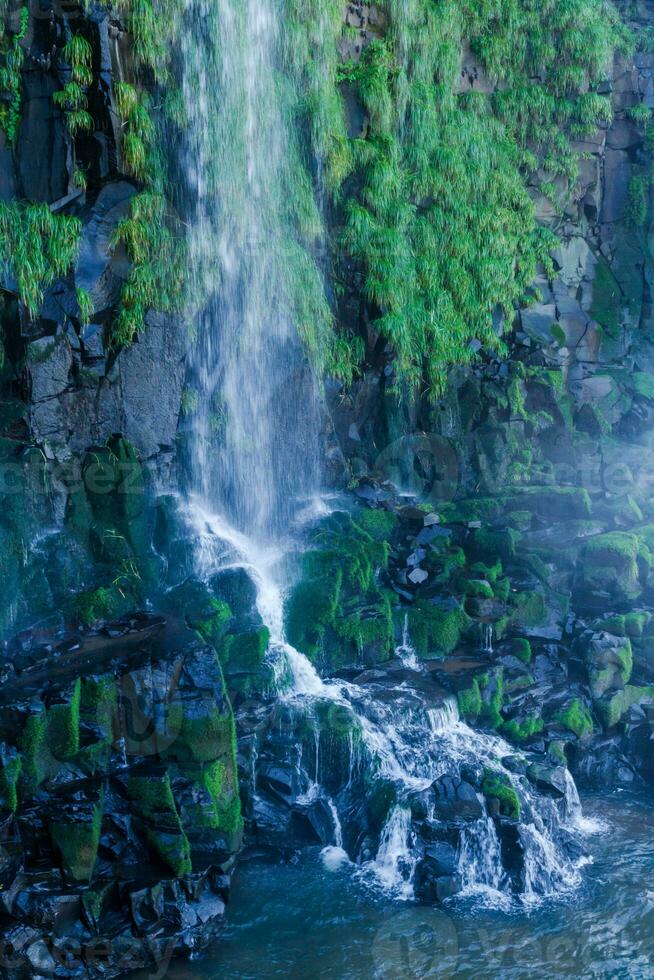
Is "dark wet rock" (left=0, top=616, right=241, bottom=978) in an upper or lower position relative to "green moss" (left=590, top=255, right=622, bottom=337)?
lower

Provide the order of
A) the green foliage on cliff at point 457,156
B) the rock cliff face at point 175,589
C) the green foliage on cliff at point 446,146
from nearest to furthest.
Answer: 1. the rock cliff face at point 175,589
2. the green foliage on cliff at point 446,146
3. the green foliage on cliff at point 457,156

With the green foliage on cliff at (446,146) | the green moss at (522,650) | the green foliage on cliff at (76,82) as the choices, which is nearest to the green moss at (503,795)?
the green moss at (522,650)

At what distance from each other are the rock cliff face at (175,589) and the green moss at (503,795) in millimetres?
40

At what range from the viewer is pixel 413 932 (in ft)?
32.1

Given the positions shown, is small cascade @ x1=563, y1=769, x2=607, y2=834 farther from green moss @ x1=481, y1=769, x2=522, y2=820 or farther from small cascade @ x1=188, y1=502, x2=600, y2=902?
green moss @ x1=481, y1=769, x2=522, y2=820

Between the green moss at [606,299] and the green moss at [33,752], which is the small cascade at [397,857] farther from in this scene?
the green moss at [606,299]

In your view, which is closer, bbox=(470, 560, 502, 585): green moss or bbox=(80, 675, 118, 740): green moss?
bbox=(80, 675, 118, 740): green moss

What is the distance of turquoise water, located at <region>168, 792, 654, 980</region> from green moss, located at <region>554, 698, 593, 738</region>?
8.26 ft

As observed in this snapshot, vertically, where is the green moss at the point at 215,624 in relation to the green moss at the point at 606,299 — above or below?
below

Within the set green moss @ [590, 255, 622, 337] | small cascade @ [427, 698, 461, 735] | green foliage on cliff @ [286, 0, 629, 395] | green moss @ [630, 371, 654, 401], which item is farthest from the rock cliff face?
green moss @ [590, 255, 622, 337]

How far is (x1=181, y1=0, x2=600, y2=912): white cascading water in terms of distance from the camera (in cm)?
1257

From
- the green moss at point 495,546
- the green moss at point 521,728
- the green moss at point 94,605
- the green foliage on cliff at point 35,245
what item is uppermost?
the green foliage on cliff at point 35,245

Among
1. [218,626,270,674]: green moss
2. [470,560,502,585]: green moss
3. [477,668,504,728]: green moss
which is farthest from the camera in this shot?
[470,560,502,585]: green moss

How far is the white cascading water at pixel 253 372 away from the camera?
12.6 meters
